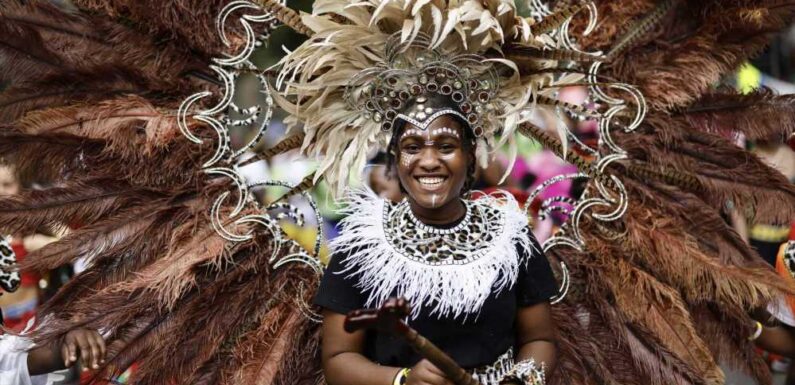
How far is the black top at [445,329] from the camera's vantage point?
3.00 metres

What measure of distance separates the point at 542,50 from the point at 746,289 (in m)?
1.06

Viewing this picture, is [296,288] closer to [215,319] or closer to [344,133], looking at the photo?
[215,319]

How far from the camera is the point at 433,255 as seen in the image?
3.10m

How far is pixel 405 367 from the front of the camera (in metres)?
2.97

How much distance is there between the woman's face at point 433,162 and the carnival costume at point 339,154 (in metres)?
0.11

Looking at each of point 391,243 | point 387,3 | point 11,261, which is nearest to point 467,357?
point 391,243

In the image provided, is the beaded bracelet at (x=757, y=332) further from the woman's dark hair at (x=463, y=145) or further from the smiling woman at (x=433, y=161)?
the smiling woman at (x=433, y=161)

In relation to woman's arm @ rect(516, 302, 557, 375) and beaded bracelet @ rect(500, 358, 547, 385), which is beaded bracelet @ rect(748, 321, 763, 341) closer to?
woman's arm @ rect(516, 302, 557, 375)

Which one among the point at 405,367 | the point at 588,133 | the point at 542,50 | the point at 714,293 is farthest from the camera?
the point at 588,133

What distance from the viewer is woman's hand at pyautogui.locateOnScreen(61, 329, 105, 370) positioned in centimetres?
319

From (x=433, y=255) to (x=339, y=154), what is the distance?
0.58m

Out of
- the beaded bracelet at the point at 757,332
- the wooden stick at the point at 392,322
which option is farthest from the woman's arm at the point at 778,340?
the wooden stick at the point at 392,322

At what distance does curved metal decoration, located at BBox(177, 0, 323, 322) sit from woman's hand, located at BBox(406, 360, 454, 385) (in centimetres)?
89

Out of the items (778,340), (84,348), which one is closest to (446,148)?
(84,348)
